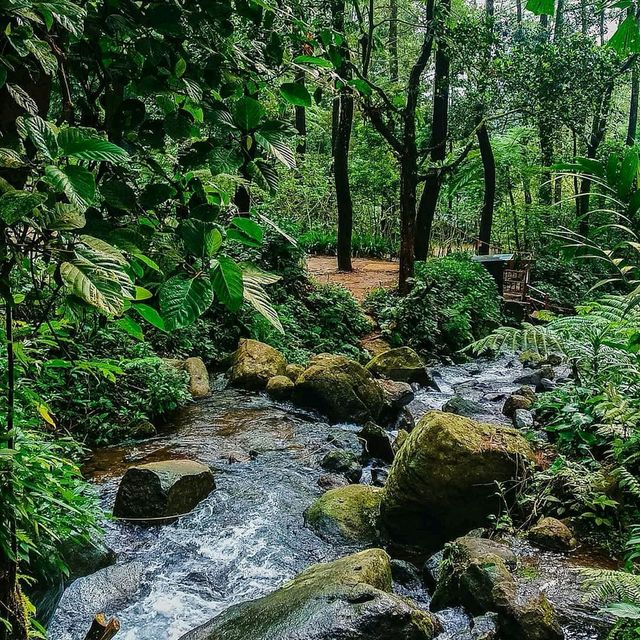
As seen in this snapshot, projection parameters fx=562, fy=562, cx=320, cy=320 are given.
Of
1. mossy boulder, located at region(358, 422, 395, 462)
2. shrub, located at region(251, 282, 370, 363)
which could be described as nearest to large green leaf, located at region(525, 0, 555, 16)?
mossy boulder, located at region(358, 422, 395, 462)

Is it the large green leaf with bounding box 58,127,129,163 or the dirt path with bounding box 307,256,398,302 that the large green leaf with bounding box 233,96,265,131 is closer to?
the large green leaf with bounding box 58,127,129,163

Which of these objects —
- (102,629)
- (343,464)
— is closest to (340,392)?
(343,464)

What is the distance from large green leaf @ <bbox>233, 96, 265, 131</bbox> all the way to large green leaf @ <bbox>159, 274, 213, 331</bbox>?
1.27 feet

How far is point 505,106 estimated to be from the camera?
522 inches

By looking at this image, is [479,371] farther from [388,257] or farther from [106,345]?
[388,257]

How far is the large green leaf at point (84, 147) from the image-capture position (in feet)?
2.91

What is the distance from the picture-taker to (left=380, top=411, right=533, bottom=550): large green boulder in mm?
4273

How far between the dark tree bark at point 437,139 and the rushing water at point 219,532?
793cm

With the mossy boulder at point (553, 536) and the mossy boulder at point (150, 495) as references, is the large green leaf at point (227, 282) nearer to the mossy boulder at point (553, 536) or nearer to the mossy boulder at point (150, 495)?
the mossy boulder at point (553, 536)

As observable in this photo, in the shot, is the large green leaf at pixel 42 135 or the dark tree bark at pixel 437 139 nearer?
the large green leaf at pixel 42 135

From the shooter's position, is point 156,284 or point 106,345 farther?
point 106,345

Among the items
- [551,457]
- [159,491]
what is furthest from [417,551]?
[159,491]

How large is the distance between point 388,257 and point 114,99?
→ 20.1 metres

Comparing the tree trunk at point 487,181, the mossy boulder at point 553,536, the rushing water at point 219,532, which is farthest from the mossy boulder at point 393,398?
the tree trunk at point 487,181
